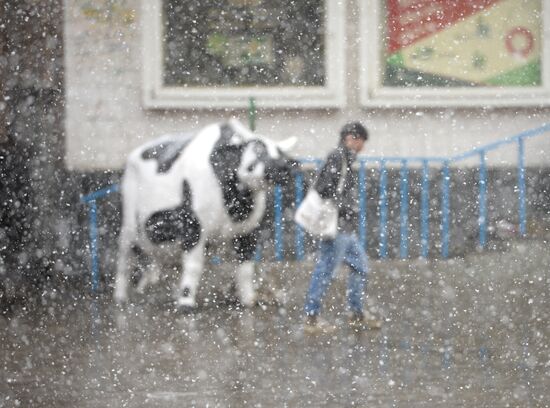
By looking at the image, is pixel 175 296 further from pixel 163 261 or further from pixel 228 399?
pixel 228 399

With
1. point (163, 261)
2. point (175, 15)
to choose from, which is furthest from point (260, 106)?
point (163, 261)

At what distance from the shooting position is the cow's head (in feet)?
28.2

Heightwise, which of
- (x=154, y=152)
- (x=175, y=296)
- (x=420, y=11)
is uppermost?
(x=420, y=11)

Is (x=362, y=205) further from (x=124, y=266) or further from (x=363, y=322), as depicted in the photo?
(x=363, y=322)

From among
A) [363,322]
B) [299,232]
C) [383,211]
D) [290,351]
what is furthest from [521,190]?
[290,351]

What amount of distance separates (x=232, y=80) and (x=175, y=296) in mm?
3011

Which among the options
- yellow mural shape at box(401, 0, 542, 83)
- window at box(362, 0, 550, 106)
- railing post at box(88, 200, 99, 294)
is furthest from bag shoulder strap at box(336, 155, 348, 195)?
yellow mural shape at box(401, 0, 542, 83)

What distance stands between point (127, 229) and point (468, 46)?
4087mm

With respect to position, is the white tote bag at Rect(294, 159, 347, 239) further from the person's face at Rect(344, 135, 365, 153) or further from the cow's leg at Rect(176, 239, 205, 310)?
the cow's leg at Rect(176, 239, 205, 310)

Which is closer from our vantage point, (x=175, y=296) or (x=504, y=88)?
(x=175, y=296)

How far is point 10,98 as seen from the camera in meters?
10.4

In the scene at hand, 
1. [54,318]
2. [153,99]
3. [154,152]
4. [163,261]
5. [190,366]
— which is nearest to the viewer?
[190,366]

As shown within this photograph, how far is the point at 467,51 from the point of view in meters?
12.0

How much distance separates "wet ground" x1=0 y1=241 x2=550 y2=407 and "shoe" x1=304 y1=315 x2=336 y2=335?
0.07 metres
